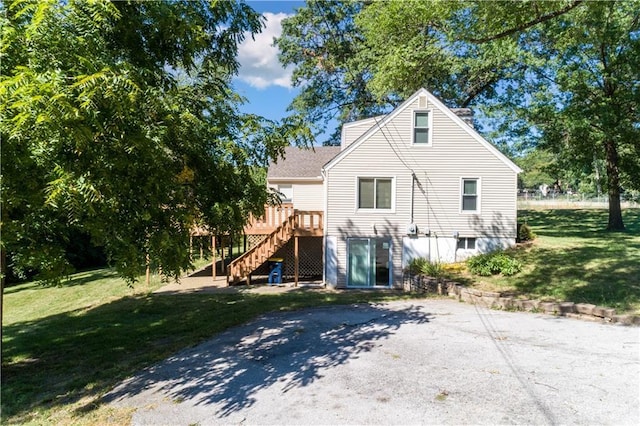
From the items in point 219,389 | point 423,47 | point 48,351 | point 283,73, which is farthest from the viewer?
point 283,73

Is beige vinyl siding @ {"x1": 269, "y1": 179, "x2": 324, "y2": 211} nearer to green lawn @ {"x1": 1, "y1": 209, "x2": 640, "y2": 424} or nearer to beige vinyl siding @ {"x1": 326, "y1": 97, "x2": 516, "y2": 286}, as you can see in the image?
beige vinyl siding @ {"x1": 326, "y1": 97, "x2": 516, "y2": 286}

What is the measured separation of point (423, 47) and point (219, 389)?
10762 mm

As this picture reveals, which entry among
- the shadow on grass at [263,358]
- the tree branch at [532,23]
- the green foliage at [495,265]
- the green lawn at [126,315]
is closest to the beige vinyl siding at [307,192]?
the green lawn at [126,315]

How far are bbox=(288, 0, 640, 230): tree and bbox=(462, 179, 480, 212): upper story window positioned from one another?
425 centimetres

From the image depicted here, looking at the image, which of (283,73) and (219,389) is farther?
(283,73)

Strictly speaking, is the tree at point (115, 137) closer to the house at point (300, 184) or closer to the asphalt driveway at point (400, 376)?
the asphalt driveway at point (400, 376)

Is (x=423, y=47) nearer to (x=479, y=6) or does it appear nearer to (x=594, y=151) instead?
(x=479, y=6)

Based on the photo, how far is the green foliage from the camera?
12.1m

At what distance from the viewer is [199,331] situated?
823cm

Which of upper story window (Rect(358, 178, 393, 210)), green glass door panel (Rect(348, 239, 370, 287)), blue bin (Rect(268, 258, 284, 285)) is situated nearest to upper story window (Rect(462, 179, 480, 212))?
upper story window (Rect(358, 178, 393, 210))

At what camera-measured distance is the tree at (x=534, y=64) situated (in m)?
9.20

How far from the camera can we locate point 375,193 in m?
14.8

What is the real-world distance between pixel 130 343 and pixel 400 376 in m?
5.35

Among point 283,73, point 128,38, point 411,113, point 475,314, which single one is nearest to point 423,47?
point 411,113
